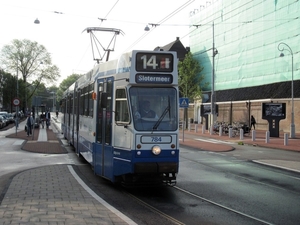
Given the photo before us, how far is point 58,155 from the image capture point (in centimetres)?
1720

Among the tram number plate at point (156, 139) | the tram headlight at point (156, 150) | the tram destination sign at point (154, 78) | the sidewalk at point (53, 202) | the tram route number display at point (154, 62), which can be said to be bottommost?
the sidewalk at point (53, 202)

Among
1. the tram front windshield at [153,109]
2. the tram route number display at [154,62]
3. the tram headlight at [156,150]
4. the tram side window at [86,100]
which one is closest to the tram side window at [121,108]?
the tram front windshield at [153,109]

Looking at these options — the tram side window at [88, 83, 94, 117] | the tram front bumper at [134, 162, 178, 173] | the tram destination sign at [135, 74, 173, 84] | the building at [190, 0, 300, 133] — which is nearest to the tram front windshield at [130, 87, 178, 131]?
the tram destination sign at [135, 74, 173, 84]

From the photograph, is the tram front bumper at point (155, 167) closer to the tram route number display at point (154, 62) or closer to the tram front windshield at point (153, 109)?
the tram front windshield at point (153, 109)

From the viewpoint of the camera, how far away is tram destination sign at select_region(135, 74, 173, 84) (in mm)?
8859

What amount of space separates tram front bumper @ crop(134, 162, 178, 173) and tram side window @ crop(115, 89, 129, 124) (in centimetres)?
103

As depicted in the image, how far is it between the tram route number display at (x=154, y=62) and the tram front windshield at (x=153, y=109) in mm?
460

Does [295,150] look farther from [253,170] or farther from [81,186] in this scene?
[81,186]

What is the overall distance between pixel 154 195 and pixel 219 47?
49.5 metres

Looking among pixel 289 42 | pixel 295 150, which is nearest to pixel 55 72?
pixel 289 42

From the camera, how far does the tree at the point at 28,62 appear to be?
74.5m

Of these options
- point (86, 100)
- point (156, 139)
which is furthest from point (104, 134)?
point (86, 100)

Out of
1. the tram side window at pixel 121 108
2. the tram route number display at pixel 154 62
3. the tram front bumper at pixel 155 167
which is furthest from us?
the tram route number display at pixel 154 62

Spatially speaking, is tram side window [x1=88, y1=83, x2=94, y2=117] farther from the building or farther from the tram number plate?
the building
